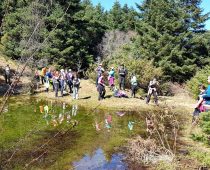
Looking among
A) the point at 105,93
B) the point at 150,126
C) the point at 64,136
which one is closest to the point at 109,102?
the point at 105,93

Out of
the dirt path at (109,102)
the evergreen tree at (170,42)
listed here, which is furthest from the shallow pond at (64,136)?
the evergreen tree at (170,42)

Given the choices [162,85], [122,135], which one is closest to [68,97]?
[122,135]

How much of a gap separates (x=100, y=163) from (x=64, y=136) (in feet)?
9.72

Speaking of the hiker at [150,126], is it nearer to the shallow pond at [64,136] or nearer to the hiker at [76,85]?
the shallow pond at [64,136]

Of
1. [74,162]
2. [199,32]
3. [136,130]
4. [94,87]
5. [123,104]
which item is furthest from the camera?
[199,32]

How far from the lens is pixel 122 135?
12.9 meters

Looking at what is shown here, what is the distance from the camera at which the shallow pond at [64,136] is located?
9.44 metres

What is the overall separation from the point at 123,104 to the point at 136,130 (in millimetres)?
6328

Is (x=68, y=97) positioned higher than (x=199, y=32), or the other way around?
(x=199, y=32)

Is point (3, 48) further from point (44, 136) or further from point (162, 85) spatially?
point (44, 136)

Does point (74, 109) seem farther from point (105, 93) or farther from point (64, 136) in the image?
point (64, 136)

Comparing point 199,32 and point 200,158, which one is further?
point 199,32

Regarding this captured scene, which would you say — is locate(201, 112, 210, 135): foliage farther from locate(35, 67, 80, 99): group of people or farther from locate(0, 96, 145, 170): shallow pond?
locate(35, 67, 80, 99): group of people

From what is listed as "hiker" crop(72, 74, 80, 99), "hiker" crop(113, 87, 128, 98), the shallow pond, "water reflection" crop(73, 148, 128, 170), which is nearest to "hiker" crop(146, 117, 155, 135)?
the shallow pond
